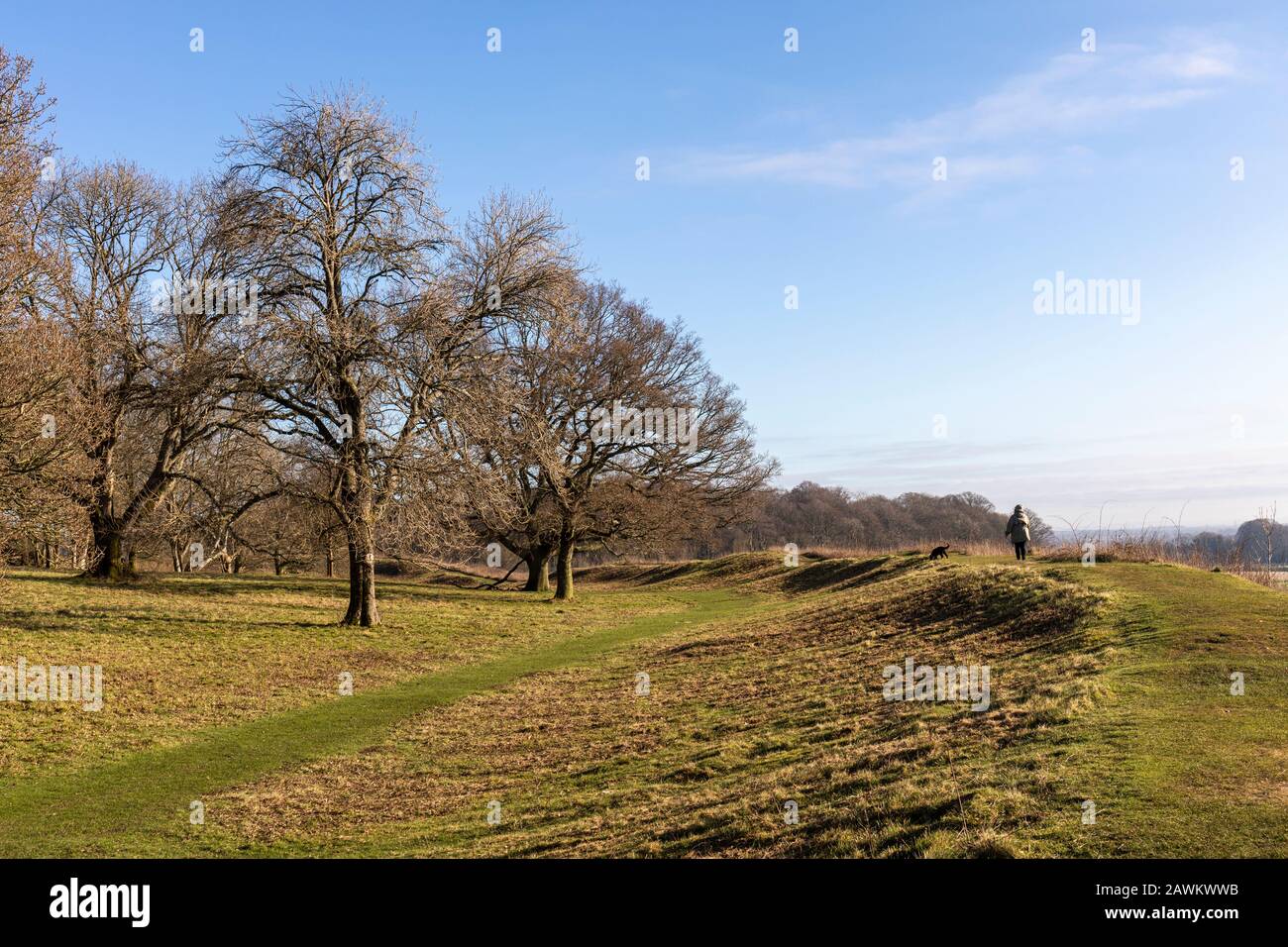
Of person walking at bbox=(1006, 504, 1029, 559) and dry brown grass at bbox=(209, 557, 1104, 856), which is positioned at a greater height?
person walking at bbox=(1006, 504, 1029, 559)

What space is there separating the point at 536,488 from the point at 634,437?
550 cm

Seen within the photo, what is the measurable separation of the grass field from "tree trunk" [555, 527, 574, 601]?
45.3 ft

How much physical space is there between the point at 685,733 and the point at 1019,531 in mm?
18422

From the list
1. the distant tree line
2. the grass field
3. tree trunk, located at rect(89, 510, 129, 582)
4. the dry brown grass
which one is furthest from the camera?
the distant tree line

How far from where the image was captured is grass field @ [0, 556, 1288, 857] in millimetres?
7254

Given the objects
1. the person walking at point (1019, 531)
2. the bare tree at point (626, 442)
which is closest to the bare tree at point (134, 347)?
the bare tree at point (626, 442)

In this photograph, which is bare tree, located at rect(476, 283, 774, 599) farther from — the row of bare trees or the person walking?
the person walking

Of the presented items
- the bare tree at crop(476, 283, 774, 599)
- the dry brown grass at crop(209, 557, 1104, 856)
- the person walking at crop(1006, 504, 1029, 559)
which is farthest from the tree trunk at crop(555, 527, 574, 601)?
the dry brown grass at crop(209, 557, 1104, 856)

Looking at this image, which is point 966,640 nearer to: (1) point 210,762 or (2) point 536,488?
(1) point 210,762

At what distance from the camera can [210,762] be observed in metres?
12.2

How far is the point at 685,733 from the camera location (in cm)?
1297

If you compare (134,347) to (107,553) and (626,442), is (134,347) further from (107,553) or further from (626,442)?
(626,442)
